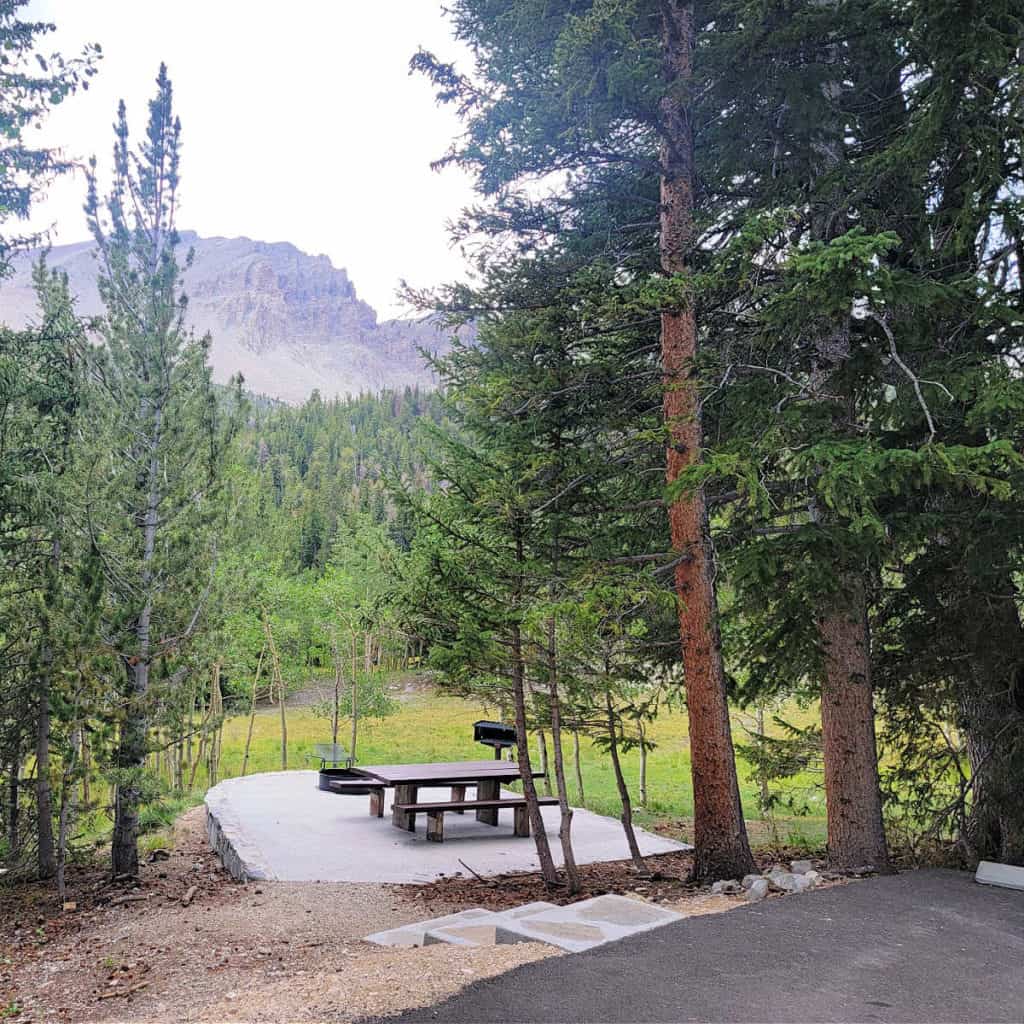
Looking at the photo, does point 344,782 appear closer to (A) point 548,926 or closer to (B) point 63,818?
(B) point 63,818

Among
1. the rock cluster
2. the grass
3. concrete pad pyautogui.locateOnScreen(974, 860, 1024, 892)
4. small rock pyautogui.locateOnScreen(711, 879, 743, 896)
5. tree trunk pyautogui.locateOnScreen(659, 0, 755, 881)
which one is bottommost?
the grass

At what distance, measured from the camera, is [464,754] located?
68.8 feet

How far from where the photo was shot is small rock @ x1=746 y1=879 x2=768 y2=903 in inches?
215

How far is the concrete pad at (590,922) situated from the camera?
4.20 metres

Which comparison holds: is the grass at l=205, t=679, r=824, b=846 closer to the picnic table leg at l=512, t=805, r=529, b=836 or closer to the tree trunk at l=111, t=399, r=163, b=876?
the picnic table leg at l=512, t=805, r=529, b=836

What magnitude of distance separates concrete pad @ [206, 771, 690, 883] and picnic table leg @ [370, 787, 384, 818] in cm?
9

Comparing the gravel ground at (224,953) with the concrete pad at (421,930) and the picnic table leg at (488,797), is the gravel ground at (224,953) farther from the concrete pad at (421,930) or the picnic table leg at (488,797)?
the picnic table leg at (488,797)

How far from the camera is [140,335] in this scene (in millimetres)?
8125

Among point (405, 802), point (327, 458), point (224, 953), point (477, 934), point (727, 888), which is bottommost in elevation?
point (405, 802)

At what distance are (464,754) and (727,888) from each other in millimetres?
15575

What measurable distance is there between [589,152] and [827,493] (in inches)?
159

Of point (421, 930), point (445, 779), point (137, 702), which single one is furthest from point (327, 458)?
point (421, 930)

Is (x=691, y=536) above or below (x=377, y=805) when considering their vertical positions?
above

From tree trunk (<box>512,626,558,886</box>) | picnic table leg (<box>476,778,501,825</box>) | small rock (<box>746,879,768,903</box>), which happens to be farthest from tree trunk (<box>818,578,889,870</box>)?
picnic table leg (<box>476,778,501,825</box>)
